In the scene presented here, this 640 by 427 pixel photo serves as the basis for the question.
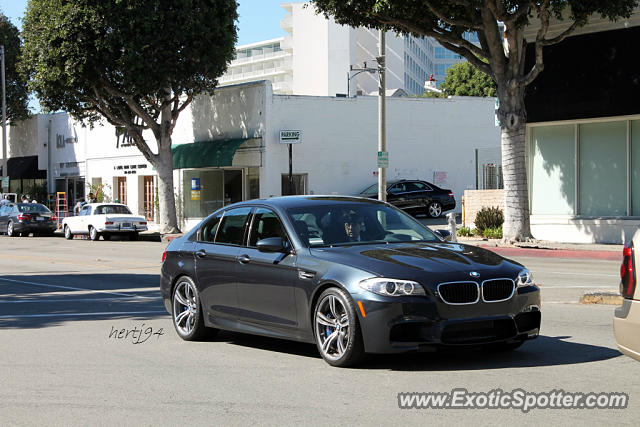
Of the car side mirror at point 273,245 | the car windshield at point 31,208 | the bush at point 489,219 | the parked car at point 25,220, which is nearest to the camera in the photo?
the car side mirror at point 273,245

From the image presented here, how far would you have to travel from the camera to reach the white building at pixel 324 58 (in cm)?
10012

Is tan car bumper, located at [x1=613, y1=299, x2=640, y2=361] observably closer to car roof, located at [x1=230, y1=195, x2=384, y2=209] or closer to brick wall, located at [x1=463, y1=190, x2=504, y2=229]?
car roof, located at [x1=230, y1=195, x2=384, y2=209]

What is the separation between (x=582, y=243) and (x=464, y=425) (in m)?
20.6

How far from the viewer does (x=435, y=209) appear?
3694 cm

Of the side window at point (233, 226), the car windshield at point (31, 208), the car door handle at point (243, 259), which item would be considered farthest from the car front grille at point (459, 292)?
the car windshield at point (31, 208)

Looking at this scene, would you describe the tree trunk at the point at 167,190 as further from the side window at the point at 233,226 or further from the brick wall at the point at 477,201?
the side window at the point at 233,226

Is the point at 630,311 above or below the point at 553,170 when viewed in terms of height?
below

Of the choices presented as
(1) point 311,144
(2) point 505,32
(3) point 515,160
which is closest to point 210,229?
(3) point 515,160

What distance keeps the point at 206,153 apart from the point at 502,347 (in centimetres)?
3270

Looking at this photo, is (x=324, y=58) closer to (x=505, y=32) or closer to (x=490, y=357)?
(x=505, y=32)

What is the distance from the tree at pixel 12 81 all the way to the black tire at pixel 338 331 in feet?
174

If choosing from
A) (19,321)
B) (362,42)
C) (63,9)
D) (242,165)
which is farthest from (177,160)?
(362,42)

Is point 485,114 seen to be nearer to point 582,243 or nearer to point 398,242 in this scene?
point 582,243

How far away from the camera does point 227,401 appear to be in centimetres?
646
